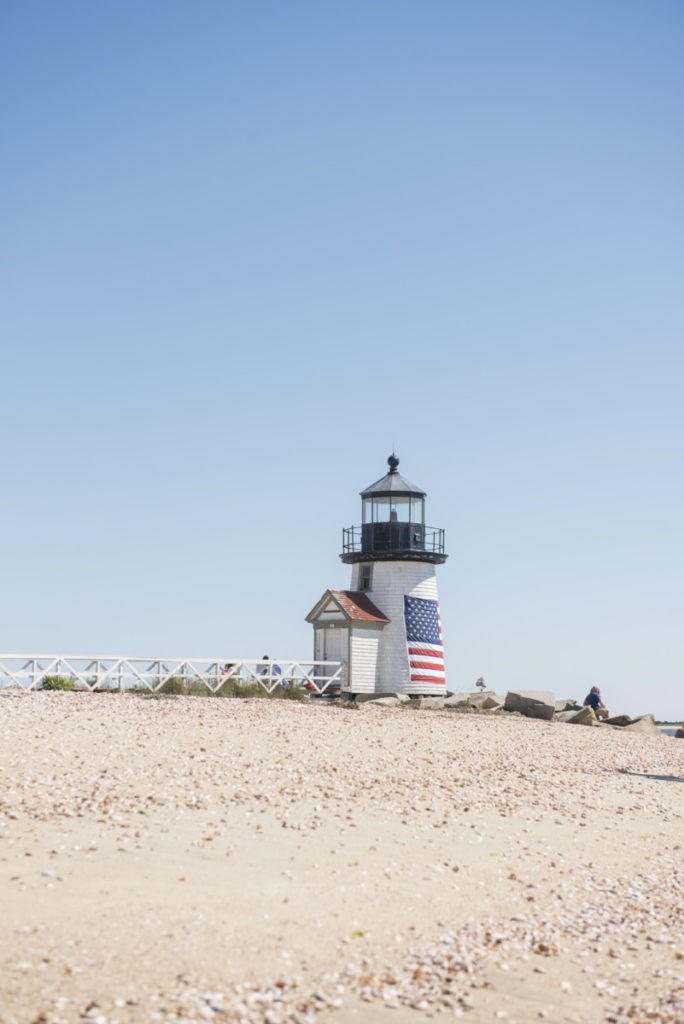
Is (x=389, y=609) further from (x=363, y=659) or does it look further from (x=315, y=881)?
(x=315, y=881)

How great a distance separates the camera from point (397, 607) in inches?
1403

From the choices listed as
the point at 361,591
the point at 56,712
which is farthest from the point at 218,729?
the point at 361,591

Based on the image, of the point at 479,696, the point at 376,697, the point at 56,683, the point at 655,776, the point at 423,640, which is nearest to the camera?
the point at 655,776

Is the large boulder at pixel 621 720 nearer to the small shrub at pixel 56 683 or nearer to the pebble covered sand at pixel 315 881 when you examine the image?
the pebble covered sand at pixel 315 881

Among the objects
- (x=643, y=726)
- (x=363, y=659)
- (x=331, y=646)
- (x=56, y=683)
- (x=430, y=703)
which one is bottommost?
(x=643, y=726)

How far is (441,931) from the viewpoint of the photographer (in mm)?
10031

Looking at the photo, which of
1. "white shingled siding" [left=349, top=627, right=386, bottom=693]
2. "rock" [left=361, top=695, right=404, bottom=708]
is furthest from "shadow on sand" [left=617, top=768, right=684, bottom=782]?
"white shingled siding" [left=349, top=627, right=386, bottom=693]

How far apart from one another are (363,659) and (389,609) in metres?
2.18

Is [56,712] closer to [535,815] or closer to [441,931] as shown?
[535,815]

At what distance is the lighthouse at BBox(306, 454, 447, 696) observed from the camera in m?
34.9

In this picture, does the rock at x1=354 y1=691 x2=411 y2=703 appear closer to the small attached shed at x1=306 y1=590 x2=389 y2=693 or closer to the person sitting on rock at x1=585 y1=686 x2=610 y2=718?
the small attached shed at x1=306 y1=590 x2=389 y2=693

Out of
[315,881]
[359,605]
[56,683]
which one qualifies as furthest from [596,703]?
[315,881]

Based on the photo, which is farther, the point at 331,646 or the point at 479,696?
the point at 479,696

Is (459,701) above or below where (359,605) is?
below
